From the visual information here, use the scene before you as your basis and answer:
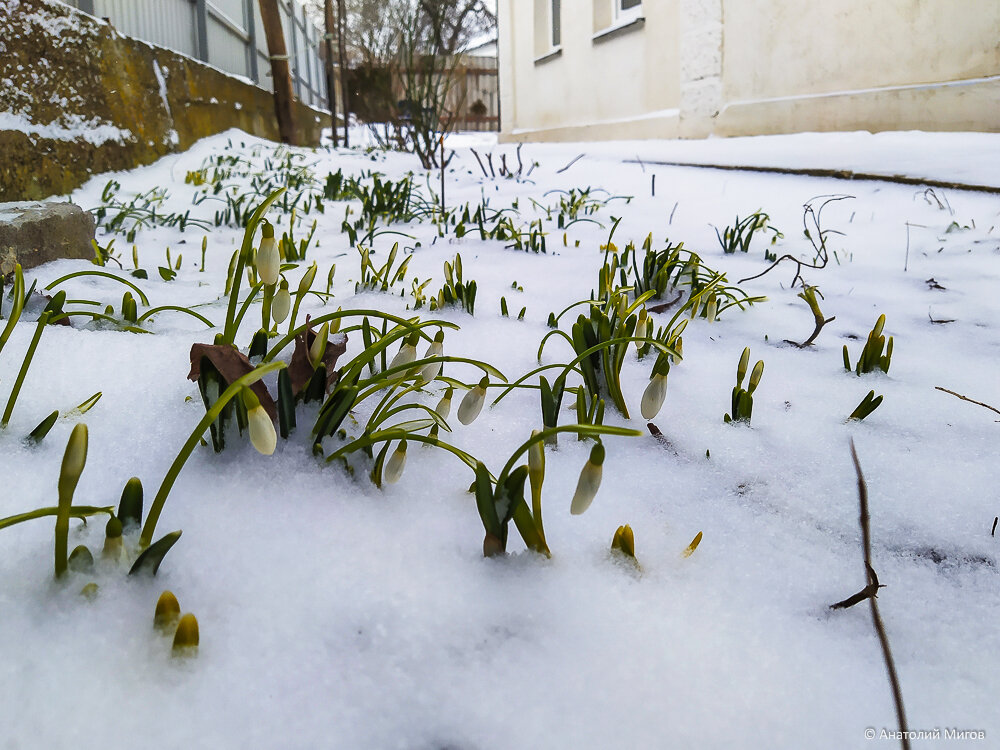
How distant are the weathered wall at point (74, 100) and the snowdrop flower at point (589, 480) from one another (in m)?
3.30

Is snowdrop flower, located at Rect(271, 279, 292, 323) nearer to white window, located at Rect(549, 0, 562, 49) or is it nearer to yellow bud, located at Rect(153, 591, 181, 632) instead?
yellow bud, located at Rect(153, 591, 181, 632)

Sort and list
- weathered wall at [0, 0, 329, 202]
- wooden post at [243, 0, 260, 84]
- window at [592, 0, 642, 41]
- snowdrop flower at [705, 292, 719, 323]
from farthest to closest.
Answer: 1. wooden post at [243, 0, 260, 84]
2. window at [592, 0, 642, 41]
3. weathered wall at [0, 0, 329, 202]
4. snowdrop flower at [705, 292, 719, 323]

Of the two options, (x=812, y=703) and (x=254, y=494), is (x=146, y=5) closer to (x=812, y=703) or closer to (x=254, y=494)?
(x=254, y=494)

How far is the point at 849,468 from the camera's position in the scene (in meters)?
1.13

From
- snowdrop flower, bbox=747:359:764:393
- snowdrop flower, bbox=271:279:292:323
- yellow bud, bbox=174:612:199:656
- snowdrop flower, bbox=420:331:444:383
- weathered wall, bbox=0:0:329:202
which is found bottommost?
yellow bud, bbox=174:612:199:656

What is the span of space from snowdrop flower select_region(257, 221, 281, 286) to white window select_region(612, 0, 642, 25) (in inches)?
357

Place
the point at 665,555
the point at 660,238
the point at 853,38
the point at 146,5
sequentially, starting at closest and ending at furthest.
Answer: the point at 665,555, the point at 660,238, the point at 853,38, the point at 146,5

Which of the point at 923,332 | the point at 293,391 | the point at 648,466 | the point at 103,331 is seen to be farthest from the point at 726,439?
the point at 103,331

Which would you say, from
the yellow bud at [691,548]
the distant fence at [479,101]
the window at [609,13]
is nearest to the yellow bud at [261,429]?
the yellow bud at [691,548]

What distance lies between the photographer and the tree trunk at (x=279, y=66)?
7.67 meters

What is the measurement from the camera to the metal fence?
18.2ft

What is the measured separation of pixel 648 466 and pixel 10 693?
835 mm

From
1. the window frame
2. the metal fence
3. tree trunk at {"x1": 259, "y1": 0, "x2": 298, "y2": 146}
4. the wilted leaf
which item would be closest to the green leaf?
the wilted leaf

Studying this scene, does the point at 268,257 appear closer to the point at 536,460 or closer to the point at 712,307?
the point at 536,460
